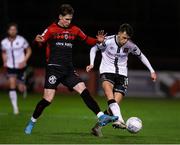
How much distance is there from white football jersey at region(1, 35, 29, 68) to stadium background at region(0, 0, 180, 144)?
1.35 meters

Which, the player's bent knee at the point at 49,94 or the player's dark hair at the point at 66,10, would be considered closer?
the player's dark hair at the point at 66,10

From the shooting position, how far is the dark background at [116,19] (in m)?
32.5

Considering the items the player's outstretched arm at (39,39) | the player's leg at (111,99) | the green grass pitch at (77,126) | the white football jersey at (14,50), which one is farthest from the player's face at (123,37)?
the white football jersey at (14,50)

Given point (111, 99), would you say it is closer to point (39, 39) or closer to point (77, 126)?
point (39, 39)

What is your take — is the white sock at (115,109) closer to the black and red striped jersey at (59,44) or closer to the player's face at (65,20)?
the black and red striped jersey at (59,44)

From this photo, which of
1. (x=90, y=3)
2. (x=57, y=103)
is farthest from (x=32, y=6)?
(x=57, y=103)

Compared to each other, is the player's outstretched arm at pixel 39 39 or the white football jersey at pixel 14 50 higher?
the player's outstretched arm at pixel 39 39

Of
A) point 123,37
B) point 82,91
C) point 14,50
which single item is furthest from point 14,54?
point 123,37

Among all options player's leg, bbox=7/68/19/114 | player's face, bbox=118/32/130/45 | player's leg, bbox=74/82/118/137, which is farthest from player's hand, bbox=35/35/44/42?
player's leg, bbox=7/68/19/114

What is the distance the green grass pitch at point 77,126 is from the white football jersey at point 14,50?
4.37 ft

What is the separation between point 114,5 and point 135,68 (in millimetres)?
5385

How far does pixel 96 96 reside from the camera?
2639 centimetres

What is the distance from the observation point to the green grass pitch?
11.2 m

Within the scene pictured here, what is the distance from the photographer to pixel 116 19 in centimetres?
3419
